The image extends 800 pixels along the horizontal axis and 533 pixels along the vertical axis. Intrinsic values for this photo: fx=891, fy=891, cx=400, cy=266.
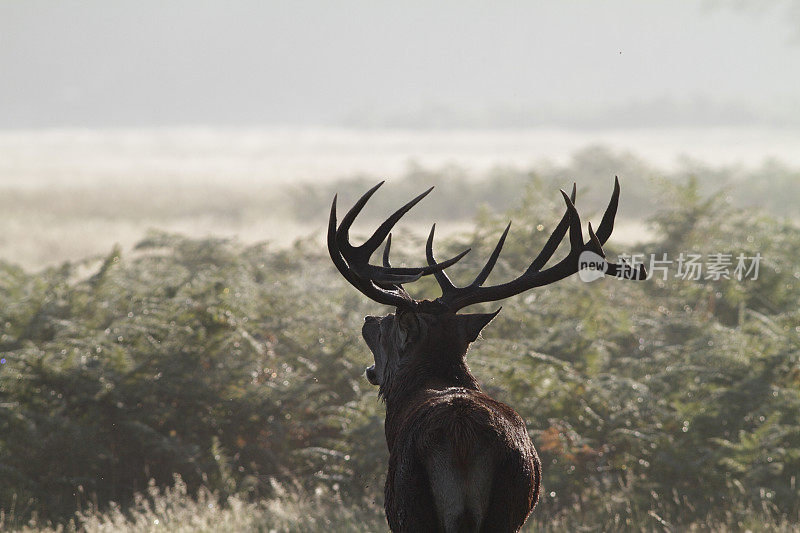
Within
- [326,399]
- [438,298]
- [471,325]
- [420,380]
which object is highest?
[438,298]

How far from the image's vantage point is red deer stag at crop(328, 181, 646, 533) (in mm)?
4199

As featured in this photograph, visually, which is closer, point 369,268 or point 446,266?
point 446,266

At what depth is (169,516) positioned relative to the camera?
855 cm

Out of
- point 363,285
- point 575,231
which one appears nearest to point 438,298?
point 363,285

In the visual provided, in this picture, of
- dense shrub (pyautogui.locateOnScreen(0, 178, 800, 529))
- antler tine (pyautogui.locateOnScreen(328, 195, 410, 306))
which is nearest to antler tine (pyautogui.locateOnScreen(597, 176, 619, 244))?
antler tine (pyautogui.locateOnScreen(328, 195, 410, 306))

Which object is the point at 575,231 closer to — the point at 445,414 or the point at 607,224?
the point at 607,224

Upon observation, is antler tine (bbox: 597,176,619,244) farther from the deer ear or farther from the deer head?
the deer ear

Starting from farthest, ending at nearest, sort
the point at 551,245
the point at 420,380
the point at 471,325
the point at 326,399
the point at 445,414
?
the point at 326,399
the point at 551,245
the point at 471,325
the point at 420,380
the point at 445,414

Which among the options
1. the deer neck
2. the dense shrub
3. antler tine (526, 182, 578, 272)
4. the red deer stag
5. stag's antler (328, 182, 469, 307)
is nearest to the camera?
the red deer stag

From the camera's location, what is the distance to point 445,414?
4332 mm

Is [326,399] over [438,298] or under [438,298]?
under

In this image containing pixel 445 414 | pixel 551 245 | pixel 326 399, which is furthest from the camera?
pixel 326 399

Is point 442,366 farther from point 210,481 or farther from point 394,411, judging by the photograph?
point 210,481

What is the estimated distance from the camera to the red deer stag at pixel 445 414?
4.20 meters
